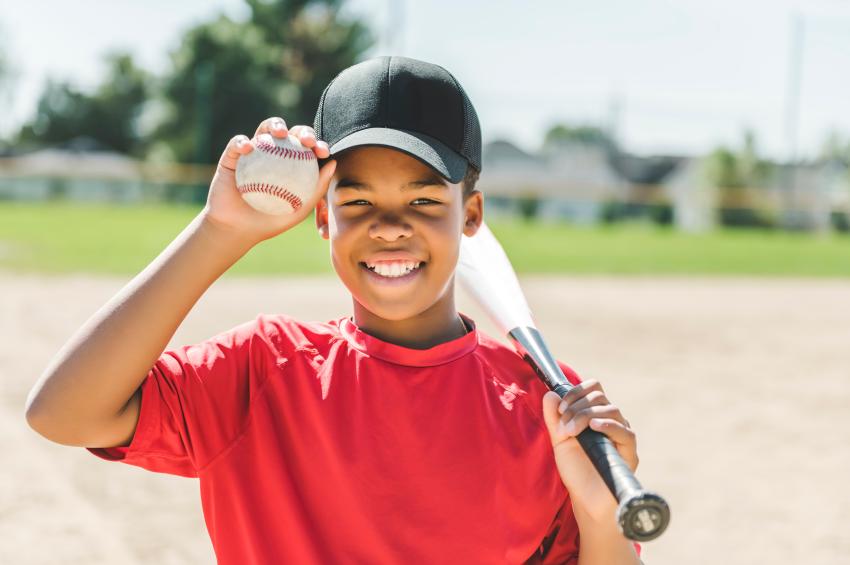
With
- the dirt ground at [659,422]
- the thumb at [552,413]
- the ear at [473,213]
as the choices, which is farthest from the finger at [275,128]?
the dirt ground at [659,422]

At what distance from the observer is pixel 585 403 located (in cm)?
133

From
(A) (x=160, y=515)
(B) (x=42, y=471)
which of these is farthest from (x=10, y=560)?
(B) (x=42, y=471)

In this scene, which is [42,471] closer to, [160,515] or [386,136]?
[160,515]

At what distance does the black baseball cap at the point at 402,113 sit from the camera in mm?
1348

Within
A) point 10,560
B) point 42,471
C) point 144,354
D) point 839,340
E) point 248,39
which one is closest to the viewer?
point 144,354

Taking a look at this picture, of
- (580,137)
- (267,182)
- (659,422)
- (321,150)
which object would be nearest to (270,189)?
(267,182)

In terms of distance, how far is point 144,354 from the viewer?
1189mm

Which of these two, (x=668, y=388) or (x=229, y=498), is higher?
Result: (x=229, y=498)

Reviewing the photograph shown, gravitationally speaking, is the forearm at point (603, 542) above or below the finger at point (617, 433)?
below

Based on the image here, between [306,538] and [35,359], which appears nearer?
[306,538]

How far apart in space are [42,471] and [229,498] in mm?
2431

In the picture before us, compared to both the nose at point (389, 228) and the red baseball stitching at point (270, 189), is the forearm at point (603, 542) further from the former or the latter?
the red baseball stitching at point (270, 189)

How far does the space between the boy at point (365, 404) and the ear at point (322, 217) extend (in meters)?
0.07

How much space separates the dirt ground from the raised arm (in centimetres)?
164
